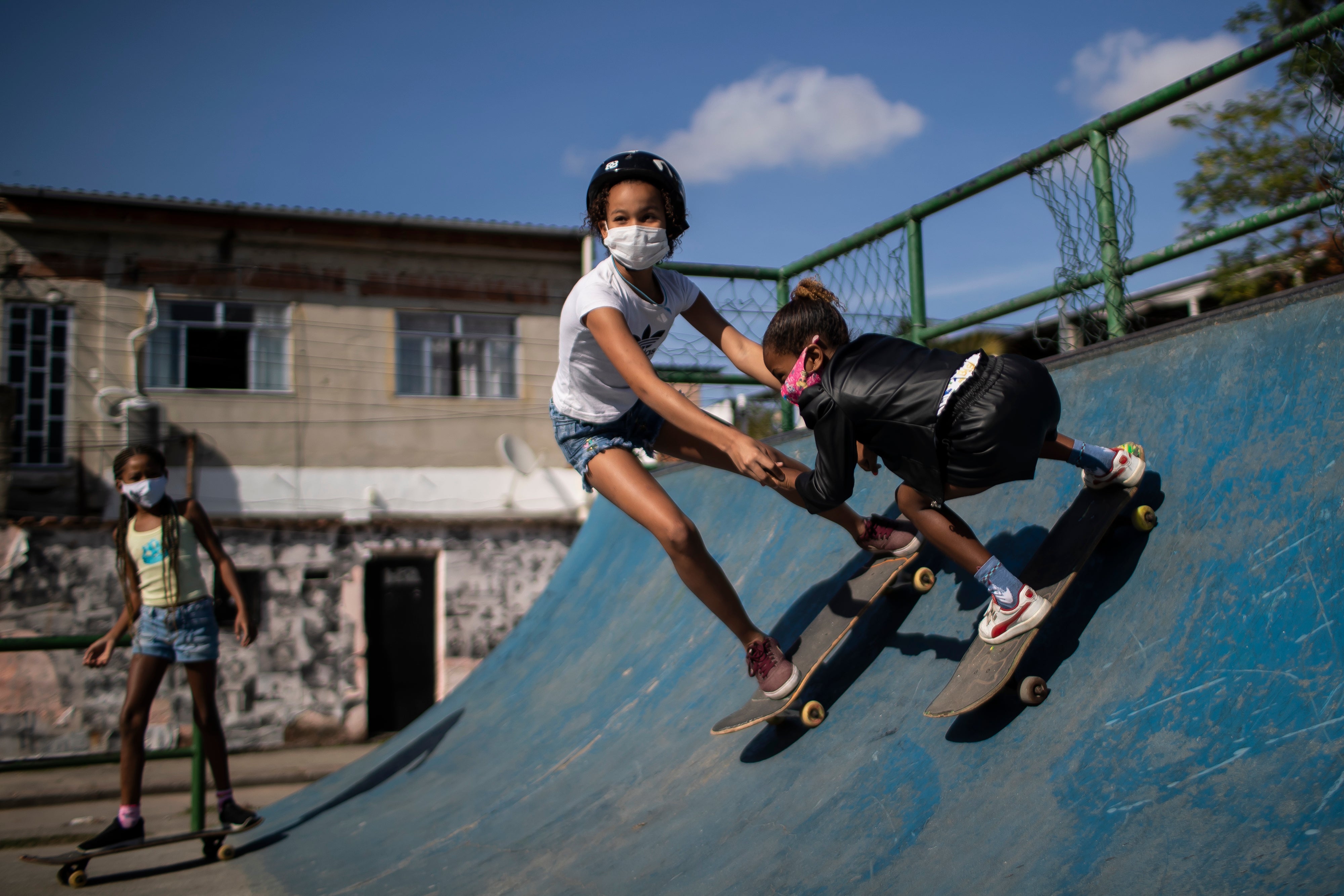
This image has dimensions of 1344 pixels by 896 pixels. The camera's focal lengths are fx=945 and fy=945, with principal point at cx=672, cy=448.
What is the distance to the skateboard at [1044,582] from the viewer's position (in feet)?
8.21

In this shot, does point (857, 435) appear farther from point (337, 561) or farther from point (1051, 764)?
point (337, 561)

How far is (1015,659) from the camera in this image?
2.51 metres

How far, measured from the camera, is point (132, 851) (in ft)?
15.7

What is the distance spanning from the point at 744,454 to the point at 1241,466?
54.0 inches

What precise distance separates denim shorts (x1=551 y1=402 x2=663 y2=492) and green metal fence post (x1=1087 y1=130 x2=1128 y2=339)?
2.01 meters

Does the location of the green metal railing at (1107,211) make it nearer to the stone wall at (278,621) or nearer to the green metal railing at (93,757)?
the green metal railing at (93,757)

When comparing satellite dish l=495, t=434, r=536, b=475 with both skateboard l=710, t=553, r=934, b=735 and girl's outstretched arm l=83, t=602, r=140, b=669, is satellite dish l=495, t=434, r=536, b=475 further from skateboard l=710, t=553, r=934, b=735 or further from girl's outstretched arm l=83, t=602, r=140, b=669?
skateboard l=710, t=553, r=934, b=735

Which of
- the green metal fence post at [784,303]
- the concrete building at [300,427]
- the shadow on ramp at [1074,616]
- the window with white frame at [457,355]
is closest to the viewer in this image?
the shadow on ramp at [1074,616]

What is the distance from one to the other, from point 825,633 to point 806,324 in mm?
1126

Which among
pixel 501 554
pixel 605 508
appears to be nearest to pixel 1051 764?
pixel 605 508

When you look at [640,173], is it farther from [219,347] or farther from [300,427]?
[219,347]

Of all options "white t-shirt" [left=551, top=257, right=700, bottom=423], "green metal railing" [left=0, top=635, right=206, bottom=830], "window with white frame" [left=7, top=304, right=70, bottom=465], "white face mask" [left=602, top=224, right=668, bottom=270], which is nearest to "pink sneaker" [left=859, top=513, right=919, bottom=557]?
"white t-shirt" [left=551, top=257, right=700, bottom=423]

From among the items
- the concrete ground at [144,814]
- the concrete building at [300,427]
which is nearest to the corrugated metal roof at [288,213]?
the concrete building at [300,427]

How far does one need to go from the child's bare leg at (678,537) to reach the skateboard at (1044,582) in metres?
0.74
